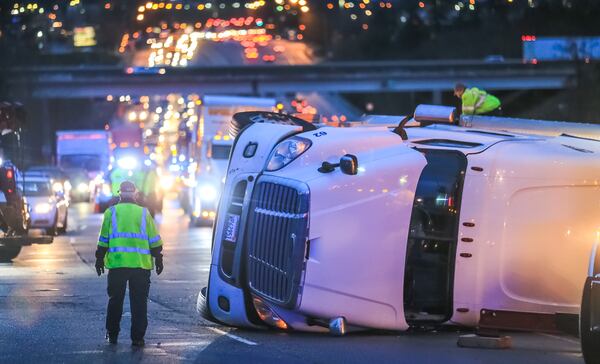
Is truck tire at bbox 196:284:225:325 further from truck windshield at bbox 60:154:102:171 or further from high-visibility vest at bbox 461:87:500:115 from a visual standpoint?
truck windshield at bbox 60:154:102:171

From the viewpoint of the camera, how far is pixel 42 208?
28422 millimetres

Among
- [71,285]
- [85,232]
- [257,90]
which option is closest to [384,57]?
[257,90]

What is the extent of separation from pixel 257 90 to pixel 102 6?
191 ft

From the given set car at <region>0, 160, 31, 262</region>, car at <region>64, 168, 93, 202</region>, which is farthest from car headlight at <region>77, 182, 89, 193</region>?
car at <region>0, 160, 31, 262</region>

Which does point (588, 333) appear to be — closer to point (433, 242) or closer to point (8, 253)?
point (433, 242)

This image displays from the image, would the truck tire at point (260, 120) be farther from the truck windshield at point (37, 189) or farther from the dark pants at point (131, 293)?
the truck windshield at point (37, 189)

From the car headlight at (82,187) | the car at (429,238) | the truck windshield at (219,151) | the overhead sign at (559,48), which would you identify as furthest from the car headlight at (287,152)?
the overhead sign at (559,48)

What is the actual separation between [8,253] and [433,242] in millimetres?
11028

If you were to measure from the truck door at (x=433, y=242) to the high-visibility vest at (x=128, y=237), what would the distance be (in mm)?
2269

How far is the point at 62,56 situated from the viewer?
355 feet

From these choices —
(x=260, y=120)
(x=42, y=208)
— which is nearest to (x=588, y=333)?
(x=260, y=120)

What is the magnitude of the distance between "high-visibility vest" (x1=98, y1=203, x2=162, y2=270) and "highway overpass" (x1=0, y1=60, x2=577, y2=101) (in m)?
66.6

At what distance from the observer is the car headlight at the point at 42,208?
92.9 ft

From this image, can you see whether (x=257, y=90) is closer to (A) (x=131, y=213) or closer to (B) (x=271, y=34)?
(A) (x=131, y=213)
